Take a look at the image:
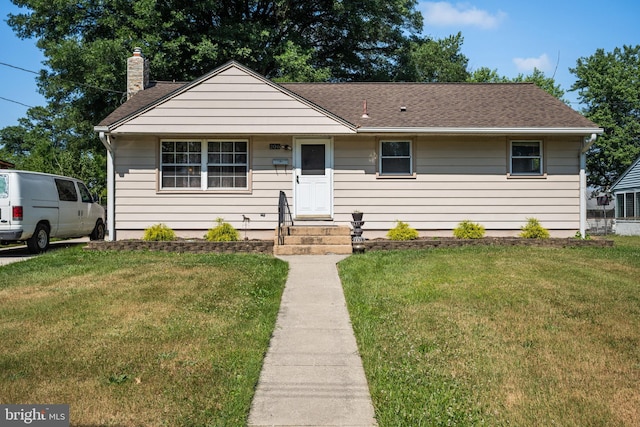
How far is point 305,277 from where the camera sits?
8828 mm

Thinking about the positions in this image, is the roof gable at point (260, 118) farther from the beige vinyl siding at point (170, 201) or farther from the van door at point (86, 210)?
the van door at point (86, 210)

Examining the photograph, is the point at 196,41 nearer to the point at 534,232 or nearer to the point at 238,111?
the point at 238,111

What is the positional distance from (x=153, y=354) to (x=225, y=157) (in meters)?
9.36

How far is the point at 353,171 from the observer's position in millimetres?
13695

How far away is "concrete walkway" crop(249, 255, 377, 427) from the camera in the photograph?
12.7 ft

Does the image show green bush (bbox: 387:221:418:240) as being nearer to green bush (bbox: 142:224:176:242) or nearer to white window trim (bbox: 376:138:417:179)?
white window trim (bbox: 376:138:417:179)

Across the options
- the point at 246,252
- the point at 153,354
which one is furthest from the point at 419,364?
the point at 246,252

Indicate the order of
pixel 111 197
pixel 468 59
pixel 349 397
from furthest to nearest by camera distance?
pixel 468 59, pixel 111 197, pixel 349 397

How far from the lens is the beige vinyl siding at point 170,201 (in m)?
13.5

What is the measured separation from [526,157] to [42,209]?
42.4 ft

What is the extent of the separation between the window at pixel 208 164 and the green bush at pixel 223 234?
1.28 metres

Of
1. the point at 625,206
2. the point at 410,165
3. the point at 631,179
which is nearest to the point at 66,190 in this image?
the point at 410,165

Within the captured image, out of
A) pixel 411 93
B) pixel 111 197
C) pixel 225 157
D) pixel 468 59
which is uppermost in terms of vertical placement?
pixel 468 59

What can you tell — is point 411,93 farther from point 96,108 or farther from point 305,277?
point 96,108
